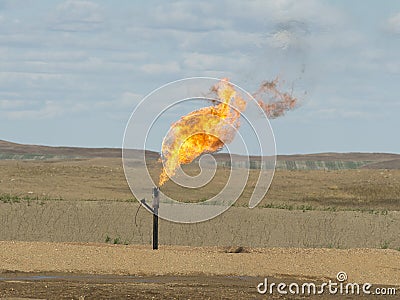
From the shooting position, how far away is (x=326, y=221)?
34.6m

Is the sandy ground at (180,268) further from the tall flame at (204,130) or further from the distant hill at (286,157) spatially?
the distant hill at (286,157)

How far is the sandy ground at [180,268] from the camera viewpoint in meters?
17.2

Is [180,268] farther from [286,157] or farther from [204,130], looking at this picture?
[286,157]

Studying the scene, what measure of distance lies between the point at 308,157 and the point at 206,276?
121589mm

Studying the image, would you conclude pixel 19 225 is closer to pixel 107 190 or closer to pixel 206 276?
pixel 206 276

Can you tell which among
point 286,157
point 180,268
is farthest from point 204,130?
point 286,157

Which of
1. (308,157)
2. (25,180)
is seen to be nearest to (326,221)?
(25,180)

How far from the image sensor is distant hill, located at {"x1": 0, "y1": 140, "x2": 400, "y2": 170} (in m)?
116

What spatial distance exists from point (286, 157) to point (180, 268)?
116583 mm

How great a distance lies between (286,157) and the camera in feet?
444

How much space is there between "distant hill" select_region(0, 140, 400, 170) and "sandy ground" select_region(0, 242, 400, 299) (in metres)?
86.7

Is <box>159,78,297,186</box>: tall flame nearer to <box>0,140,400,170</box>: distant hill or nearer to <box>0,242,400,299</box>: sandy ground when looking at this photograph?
<box>0,242,400,299</box>: sandy ground

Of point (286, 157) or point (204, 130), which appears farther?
point (286, 157)

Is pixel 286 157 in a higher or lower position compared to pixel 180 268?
higher
